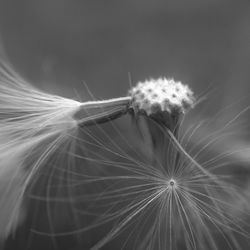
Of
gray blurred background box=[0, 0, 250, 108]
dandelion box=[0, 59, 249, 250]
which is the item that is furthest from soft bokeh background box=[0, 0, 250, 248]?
dandelion box=[0, 59, 249, 250]

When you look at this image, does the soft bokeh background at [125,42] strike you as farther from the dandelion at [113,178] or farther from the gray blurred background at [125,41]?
the dandelion at [113,178]

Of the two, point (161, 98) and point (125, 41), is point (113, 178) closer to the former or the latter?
point (161, 98)

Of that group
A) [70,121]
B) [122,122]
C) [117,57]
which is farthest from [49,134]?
[117,57]

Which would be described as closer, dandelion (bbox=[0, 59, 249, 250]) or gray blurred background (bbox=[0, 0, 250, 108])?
dandelion (bbox=[0, 59, 249, 250])

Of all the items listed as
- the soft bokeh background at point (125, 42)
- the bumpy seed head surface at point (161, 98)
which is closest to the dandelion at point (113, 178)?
the bumpy seed head surface at point (161, 98)

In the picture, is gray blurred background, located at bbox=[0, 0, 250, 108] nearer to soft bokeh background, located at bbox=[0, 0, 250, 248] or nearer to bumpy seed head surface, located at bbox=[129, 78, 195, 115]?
soft bokeh background, located at bbox=[0, 0, 250, 248]

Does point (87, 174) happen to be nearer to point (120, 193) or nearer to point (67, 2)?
point (120, 193)
